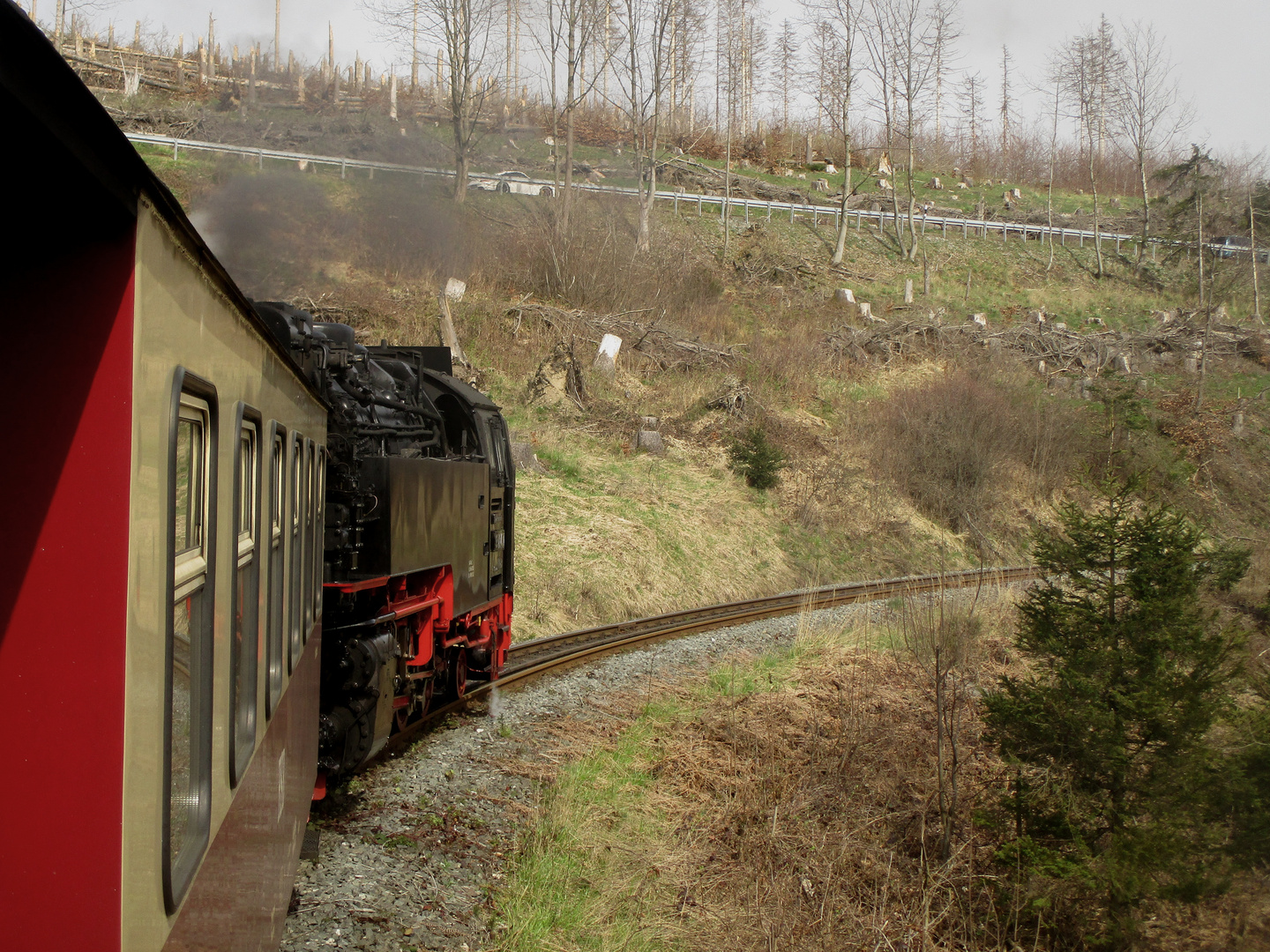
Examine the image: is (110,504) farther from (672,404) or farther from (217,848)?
(672,404)

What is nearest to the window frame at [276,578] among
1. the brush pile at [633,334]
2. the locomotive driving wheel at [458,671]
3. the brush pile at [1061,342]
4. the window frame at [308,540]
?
the window frame at [308,540]

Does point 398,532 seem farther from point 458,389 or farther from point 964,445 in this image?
point 964,445

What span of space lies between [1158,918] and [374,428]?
229 inches

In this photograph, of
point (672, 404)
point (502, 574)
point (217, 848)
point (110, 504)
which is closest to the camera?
point (110, 504)

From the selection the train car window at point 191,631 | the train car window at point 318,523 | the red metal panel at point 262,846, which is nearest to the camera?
the train car window at point 191,631

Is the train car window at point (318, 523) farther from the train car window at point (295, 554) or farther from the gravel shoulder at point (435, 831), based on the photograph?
the gravel shoulder at point (435, 831)

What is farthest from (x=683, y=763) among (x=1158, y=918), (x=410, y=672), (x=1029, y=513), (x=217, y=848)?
(x=1029, y=513)

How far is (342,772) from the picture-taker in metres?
6.11

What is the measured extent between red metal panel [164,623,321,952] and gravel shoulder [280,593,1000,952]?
715 millimetres

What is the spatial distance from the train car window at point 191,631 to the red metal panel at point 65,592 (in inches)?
8.1

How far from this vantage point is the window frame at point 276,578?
114 inches

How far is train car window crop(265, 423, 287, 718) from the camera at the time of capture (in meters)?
2.91

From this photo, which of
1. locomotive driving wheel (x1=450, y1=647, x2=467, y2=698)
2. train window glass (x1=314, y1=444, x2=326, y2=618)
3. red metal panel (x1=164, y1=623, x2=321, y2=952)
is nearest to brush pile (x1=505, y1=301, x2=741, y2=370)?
locomotive driving wheel (x1=450, y1=647, x2=467, y2=698)

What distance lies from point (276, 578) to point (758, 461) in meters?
18.9
